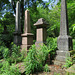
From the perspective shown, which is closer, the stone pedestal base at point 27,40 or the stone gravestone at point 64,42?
the stone gravestone at point 64,42

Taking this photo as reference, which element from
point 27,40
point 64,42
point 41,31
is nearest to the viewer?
point 64,42

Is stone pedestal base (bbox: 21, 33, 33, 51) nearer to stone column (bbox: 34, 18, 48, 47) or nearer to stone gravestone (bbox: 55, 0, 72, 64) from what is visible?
stone column (bbox: 34, 18, 48, 47)

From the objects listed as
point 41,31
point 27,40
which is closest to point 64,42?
point 41,31

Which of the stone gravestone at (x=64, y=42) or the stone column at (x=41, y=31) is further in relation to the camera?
the stone column at (x=41, y=31)

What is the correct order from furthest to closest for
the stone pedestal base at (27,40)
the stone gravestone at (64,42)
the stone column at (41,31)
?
1. the stone pedestal base at (27,40)
2. the stone column at (41,31)
3. the stone gravestone at (64,42)

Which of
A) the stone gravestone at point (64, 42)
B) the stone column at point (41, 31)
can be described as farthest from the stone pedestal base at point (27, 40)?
the stone gravestone at point (64, 42)

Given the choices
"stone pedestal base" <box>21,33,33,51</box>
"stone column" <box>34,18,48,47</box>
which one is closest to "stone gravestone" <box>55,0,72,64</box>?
"stone column" <box>34,18,48,47</box>

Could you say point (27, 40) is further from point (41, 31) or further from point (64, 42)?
point (64, 42)

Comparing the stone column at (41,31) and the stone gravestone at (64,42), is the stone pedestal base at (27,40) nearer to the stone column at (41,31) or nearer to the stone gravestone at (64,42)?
the stone column at (41,31)

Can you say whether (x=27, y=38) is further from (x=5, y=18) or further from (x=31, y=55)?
(x=5, y=18)

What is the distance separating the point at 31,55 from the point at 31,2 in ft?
42.7

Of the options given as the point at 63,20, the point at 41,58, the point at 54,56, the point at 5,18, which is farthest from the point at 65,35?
the point at 5,18

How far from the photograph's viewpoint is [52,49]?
455 cm

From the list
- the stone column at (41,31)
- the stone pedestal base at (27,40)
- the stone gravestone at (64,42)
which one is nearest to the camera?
the stone gravestone at (64,42)
